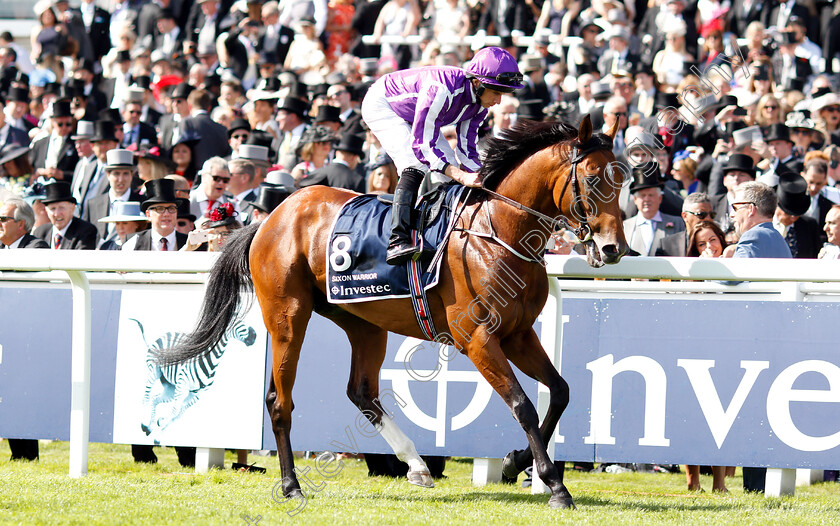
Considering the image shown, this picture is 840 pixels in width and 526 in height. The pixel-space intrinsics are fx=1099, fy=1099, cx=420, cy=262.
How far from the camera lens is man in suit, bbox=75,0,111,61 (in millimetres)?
17141

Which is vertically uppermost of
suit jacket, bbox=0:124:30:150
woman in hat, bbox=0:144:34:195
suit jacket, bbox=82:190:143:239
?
suit jacket, bbox=0:124:30:150

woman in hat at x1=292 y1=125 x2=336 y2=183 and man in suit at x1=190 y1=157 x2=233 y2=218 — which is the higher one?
woman in hat at x1=292 y1=125 x2=336 y2=183

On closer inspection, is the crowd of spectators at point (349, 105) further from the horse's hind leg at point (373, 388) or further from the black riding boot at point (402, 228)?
the horse's hind leg at point (373, 388)

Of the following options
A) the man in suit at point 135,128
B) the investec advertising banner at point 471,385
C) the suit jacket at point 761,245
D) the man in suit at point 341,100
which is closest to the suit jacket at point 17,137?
the man in suit at point 135,128

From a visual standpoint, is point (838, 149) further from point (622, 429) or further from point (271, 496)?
point (271, 496)

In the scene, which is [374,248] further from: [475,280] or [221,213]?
[221,213]

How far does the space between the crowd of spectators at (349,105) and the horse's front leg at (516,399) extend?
1.01 m

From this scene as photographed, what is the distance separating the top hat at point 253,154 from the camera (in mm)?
9227

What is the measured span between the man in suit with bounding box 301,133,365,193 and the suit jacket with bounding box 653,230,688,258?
8.52 feet

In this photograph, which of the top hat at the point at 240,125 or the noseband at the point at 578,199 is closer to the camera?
the noseband at the point at 578,199

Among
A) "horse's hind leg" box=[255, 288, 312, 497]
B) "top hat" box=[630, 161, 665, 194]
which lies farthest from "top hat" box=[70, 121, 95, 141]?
"horse's hind leg" box=[255, 288, 312, 497]

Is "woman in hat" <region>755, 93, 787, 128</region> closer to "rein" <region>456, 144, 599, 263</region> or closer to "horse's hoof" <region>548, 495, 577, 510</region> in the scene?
"rein" <region>456, 144, 599, 263</region>

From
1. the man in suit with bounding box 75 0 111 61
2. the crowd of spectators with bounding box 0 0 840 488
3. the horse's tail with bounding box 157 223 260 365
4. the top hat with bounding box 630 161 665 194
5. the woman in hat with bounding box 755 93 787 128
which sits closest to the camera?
the horse's tail with bounding box 157 223 260 365

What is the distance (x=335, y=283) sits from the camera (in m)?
5.27
